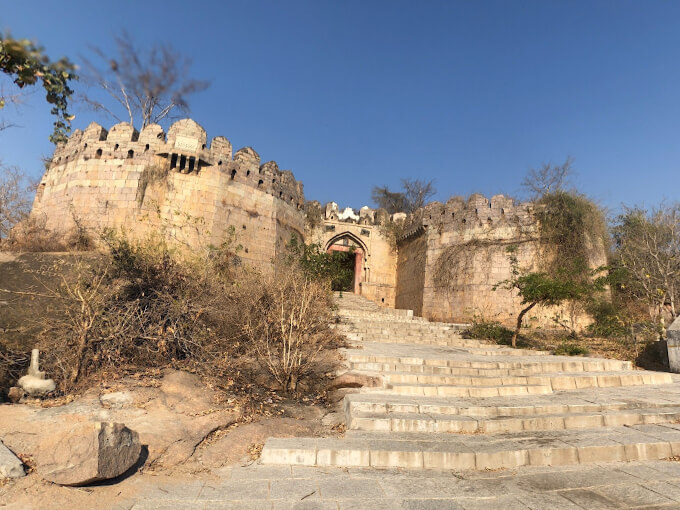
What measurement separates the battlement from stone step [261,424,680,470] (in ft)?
36.7

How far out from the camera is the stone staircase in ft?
10.7

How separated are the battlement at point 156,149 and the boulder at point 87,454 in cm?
1088

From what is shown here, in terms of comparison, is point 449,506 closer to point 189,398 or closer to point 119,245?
point 189,398

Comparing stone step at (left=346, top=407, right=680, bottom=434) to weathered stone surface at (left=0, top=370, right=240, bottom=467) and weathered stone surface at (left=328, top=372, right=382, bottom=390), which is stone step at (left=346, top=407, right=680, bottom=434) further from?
weathered stone surface at (left=0, top=370, right=240, bottom=467)

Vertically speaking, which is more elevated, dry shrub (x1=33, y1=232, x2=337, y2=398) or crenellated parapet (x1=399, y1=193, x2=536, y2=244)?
crenellated parapet (x1=399, y1=193, x2=536, y2=244)

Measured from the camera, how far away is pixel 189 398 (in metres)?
4.45

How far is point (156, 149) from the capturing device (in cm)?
1223

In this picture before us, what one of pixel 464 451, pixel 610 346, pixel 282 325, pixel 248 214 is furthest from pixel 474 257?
pixel 464 451

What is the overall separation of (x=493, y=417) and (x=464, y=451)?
1.28m

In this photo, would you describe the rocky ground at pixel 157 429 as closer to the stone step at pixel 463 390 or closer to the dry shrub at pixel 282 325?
the dry shrub at pixel 282 325

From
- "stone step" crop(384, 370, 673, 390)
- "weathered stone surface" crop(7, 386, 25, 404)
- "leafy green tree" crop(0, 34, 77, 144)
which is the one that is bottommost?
"weathered stone surface" crop(7, 386, 25, 404)

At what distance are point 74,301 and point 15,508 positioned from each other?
3.29 m

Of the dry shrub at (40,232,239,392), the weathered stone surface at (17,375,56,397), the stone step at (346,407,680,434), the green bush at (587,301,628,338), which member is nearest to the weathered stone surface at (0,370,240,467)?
the weathered stone surface at (17,375,56,397)

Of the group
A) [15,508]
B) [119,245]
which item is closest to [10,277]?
[119,245]
